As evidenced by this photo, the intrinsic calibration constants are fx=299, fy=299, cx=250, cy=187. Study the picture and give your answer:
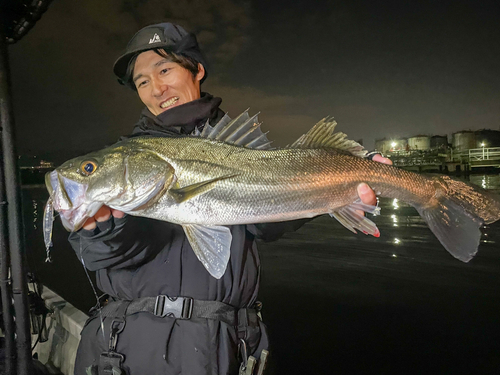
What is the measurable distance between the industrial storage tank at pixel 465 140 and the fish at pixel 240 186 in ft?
266

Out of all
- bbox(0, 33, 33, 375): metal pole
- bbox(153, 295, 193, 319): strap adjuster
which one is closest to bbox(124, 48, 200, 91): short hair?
bbox(0, 33, 33, 375): metal pole

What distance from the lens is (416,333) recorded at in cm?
555

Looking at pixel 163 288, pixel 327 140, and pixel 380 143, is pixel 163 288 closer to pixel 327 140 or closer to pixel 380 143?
pixel 327 140

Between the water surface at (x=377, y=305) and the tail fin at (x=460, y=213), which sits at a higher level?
the tail fin at (x=460, y=213)

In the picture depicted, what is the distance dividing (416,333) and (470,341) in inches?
34.1

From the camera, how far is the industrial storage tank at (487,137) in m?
66.5

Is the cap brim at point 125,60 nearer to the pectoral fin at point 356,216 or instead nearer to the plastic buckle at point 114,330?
the pectoral fin at point 356,216

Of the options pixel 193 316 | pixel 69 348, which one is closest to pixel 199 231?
pixel 193 316

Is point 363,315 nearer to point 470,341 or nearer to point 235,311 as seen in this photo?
point 470,341

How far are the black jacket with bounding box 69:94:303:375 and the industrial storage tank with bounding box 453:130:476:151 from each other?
271ft

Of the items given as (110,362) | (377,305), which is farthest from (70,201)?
(377,305)

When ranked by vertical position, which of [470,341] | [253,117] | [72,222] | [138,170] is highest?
[253,117]

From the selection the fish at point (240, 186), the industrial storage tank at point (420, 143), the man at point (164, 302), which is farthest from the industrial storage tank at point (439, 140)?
the man at point (164, 302)

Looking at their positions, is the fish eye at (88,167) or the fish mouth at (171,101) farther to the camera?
the fish mouth at (171,101)
